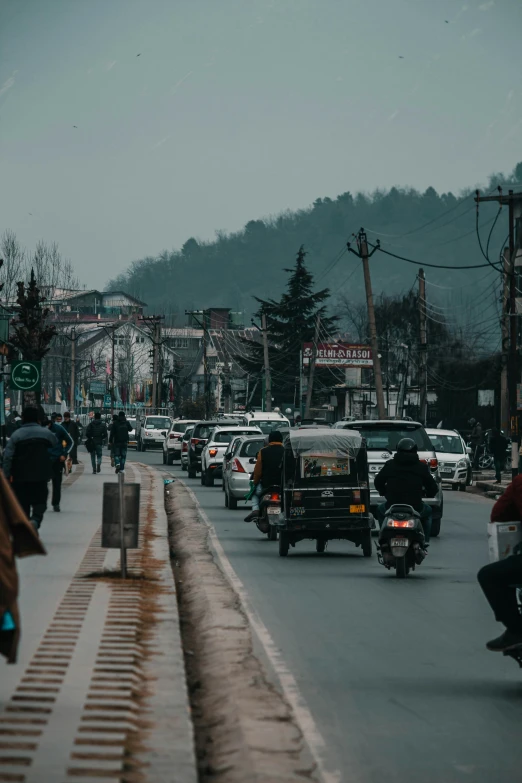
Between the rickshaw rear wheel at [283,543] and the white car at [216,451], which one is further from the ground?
the white car at [216,451]

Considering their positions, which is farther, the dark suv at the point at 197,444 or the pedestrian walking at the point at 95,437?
the dark suv at the point at 197,444

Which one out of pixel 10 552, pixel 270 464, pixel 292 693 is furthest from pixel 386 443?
pixel 10 552

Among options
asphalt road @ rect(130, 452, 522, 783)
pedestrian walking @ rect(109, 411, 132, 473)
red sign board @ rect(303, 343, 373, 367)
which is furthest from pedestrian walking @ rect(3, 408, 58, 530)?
red sign board @ rect(303, 343, 373, 367)

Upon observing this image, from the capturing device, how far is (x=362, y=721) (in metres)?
7.84

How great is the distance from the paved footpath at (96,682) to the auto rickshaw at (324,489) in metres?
3.38

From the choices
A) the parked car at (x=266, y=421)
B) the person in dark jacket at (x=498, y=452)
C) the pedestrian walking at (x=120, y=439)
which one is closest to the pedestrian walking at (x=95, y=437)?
the pedestrian walking at (x=120, y=439)

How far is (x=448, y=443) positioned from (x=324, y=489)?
919 inches

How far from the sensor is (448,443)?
4194 centimetres

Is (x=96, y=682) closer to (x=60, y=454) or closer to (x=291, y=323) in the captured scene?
(x=60, y=454)

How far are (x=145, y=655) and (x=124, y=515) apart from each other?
4959 millimetres

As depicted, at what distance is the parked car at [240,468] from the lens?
3039 cm

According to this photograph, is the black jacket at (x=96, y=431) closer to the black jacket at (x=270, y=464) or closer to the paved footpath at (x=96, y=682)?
the black jacket at (x=270, y=464)

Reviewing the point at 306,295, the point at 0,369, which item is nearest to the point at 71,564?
the point at 0,369

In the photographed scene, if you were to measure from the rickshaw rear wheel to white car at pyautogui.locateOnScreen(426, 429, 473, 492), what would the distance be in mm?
21171
